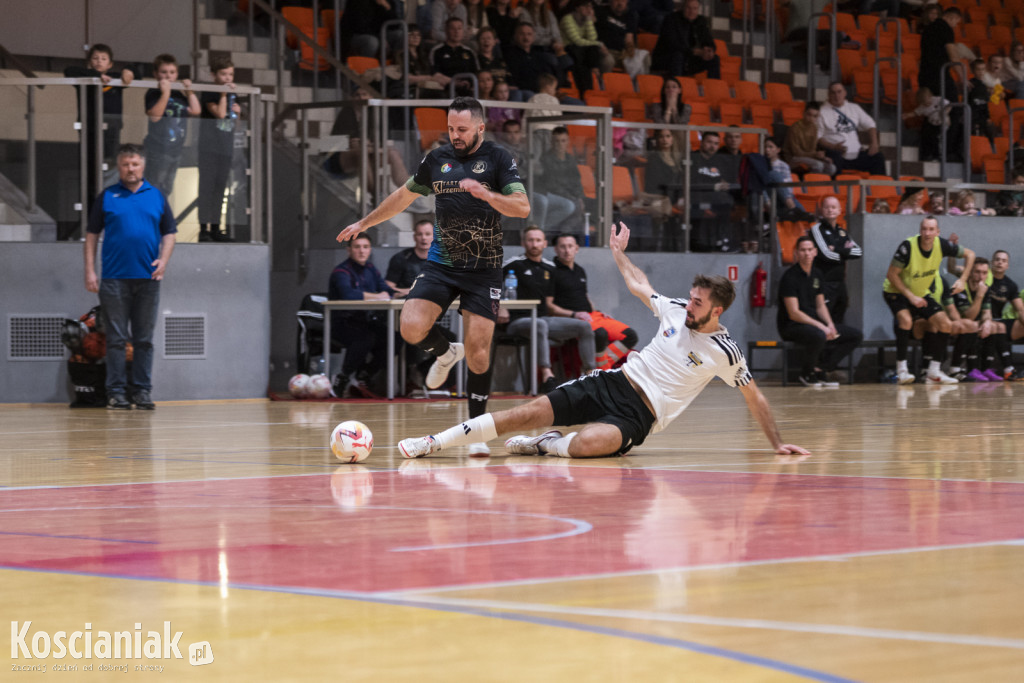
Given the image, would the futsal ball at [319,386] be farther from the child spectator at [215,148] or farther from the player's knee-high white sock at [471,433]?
the player's knee-high white sock at [471,433]

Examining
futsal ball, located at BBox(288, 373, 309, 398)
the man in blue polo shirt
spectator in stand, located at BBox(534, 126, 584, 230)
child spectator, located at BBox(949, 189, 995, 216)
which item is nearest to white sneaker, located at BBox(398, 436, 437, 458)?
the man in blue polo shirt

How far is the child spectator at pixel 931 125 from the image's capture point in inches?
825

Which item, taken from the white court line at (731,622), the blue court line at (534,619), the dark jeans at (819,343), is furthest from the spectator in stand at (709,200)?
the white court line at (731,622)

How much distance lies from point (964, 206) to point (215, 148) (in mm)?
9833

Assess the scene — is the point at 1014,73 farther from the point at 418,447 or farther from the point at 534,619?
the point at 534,619

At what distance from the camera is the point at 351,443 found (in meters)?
6.93

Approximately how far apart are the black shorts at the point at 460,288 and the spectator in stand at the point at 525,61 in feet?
31.4

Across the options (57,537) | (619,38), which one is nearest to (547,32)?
(619,38)

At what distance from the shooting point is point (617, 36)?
19.7 meters

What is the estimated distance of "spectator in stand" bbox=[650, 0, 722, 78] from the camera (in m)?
20.0

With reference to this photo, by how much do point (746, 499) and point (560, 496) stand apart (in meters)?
0.72

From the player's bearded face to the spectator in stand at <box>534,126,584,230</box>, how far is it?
7.03 meters

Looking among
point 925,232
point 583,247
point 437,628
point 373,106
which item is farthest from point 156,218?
point 437,628

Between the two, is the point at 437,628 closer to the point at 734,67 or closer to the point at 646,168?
the point at 646,168
